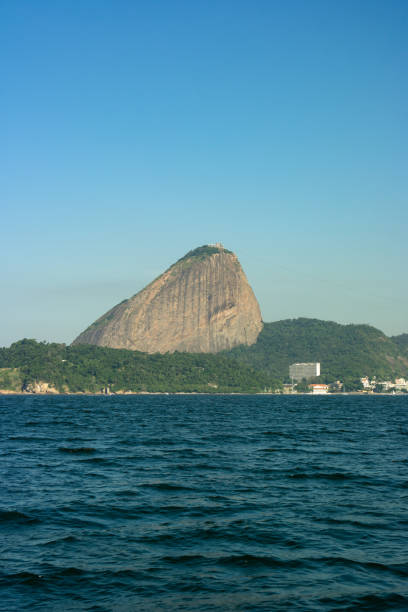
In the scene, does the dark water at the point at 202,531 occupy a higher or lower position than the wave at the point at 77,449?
lower

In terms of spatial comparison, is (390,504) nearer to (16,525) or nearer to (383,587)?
(383,587)

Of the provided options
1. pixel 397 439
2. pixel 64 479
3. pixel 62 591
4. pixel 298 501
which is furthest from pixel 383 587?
pixel 397 439

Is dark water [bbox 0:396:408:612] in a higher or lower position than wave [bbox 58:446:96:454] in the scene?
lower

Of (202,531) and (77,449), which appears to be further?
(77,449)

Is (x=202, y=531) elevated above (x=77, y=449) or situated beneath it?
situated beneath

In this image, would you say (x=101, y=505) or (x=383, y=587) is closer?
(x=383, y=587)

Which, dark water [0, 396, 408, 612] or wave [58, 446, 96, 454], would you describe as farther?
wave [58, 446, 96, 454]

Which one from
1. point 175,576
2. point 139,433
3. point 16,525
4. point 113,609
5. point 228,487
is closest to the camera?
point 113,609

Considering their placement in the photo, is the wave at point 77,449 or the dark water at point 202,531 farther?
the wave at point 77,449
